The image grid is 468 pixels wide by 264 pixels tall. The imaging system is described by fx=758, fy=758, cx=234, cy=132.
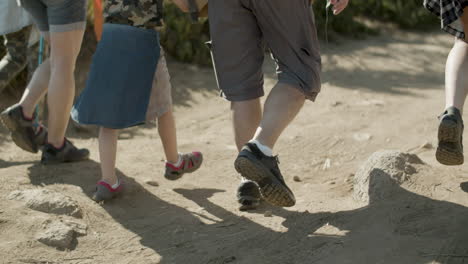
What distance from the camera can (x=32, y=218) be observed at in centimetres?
373

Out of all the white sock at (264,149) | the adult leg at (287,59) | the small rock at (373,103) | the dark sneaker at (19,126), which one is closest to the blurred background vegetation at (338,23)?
the small rock at (373,103)

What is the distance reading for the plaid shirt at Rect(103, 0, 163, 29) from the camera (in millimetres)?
3975

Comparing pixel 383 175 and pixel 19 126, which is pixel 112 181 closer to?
pixel 19 126

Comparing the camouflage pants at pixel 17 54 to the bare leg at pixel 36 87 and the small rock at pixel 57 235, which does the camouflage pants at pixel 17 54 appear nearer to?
the bare leg at pixel 36 87

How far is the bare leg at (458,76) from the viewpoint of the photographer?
3.67m

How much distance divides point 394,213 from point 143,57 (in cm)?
153

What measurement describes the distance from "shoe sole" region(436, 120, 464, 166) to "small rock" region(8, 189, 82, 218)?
5.99ft

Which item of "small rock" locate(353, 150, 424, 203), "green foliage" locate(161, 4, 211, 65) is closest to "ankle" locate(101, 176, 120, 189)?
"small rock" locate(353, 150, 424, 203)

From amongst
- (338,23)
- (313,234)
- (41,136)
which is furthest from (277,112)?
(338,23)

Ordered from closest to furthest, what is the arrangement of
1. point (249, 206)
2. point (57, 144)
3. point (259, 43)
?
point (259, 43) → point (249, 206) → point (57, 144)

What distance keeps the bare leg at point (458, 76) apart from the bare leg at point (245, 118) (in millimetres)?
935

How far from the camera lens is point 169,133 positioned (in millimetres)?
4301

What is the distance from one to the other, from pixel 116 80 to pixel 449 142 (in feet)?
5.62

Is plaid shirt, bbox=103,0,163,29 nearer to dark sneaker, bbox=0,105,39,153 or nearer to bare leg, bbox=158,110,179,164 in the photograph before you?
bare leg, bbox=158,110,179,164
